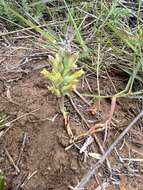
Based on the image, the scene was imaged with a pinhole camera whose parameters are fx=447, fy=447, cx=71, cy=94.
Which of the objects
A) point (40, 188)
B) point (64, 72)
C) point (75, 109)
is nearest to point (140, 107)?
point (75, 109)

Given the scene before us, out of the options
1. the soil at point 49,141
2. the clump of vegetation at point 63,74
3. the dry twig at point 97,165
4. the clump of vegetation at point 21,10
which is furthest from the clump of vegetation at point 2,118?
the clump of vegetation at point 21,10

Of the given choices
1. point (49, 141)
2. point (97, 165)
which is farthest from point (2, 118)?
point (97, 165)

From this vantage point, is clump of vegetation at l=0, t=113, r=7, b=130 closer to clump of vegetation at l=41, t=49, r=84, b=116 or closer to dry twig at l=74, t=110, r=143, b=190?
clump of vegetation at l=41, t=49, r=84, b=116

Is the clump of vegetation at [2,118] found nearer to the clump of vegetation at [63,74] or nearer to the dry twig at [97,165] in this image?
the clump of vegetation at [63,74]

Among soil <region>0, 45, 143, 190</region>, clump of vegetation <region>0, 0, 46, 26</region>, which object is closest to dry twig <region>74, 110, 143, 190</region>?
soil <region>0, 45, 143, 190</region>

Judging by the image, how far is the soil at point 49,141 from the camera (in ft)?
4.75

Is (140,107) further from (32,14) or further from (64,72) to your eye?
(32,14)

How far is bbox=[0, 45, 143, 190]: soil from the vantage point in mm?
1447

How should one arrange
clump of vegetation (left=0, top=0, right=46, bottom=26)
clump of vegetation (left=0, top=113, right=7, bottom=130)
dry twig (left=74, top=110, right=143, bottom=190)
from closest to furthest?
1. dry twig (left=74, top=110, right=143, bottom=190)
2. clump of vegetation (left=0, top=113, right=7, bottom=130)
3. clump of vegetation (left=0, top=0, right=46, bottom=26)

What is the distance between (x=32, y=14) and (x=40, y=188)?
87cm

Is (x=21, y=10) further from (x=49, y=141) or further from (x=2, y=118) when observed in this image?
(x=49, y=141)

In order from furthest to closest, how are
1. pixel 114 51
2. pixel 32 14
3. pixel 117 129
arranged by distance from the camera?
pixel 32 14, pixel 114 51, pixel 117 129

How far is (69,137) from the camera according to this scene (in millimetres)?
1498

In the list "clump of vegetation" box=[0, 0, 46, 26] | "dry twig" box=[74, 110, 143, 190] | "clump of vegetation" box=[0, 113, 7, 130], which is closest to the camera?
"dry twig" box=[74, 110, 143, 190]
